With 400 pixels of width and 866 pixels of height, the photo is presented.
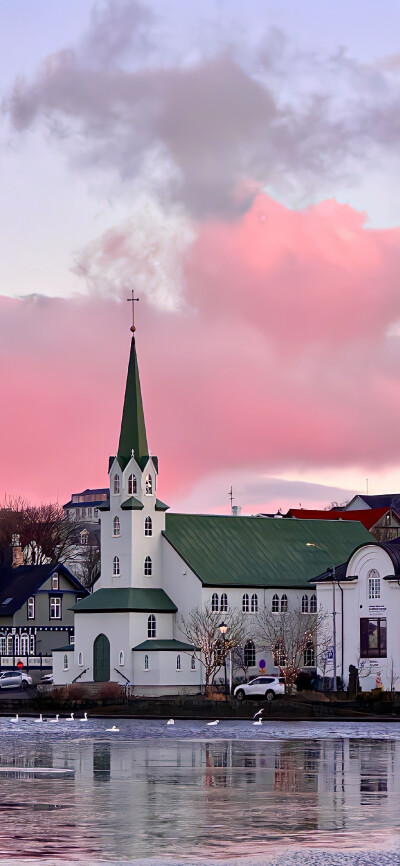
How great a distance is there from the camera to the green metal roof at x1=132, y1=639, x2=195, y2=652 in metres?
94.6

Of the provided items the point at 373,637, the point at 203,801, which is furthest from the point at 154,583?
the point at 203,801

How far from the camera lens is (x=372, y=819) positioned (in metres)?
23.7

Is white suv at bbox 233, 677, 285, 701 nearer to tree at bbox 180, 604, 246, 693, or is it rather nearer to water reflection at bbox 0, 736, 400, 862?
tree at bbox 180, 604, 246, 693

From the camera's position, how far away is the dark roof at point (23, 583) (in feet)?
385

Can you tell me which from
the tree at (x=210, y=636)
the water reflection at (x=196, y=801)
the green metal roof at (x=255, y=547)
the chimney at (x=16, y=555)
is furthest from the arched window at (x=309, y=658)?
the water reflection at (x=196, y=801)

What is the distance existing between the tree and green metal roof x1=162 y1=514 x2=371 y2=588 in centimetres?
241

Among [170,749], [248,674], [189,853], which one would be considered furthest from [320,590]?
[189,853]

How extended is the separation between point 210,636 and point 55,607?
93.5 ft

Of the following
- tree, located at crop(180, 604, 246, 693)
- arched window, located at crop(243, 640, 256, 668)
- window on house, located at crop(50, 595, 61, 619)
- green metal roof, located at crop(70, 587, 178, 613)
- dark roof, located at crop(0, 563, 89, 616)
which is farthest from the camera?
window on house, located at crop(50, 595, 61, 619)

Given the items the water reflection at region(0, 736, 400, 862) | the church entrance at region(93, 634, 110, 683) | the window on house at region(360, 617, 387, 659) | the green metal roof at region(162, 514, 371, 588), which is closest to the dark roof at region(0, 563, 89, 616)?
the green metal roof at region(162, 514, 371, 588)

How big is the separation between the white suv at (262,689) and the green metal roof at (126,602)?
15779 mm

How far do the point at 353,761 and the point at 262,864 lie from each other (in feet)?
57.6

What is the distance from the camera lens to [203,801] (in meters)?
26.4

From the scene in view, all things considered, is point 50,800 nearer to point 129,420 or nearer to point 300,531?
point 129,420
